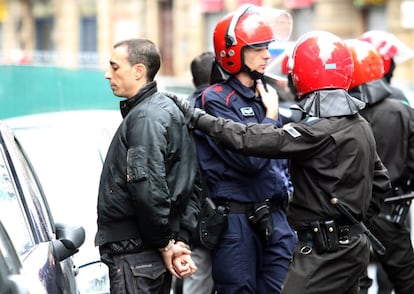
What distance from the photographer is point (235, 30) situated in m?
6.23

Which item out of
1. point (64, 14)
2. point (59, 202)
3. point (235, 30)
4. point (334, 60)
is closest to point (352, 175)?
point (334, 60)

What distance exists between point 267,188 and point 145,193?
116cm

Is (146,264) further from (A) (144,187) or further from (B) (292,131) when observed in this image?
(B) (292,131)

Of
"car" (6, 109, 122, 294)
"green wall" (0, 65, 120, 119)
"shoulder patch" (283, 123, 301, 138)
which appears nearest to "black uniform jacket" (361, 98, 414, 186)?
"car" (6, 109, 122, 294)

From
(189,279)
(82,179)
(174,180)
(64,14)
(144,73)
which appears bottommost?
(64,14)

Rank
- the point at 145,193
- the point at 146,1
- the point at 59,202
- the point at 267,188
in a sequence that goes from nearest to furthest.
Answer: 1. the point at 145,193
2. the point at 267,188
3. the point at 59,202
4. the point at 146,1

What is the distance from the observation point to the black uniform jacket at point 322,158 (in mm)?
5227

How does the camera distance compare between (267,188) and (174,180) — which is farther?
(267,188)

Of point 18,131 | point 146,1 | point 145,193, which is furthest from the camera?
point 146,1

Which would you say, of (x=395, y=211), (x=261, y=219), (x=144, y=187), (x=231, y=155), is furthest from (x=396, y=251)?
(x=144, y=187)

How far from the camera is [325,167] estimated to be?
5.23 metres

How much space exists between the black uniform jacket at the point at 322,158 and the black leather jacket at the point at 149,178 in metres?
0.32

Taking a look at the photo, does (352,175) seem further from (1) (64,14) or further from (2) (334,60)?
(1) (64,14)

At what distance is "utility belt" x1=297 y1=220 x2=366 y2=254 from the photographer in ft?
17.2
